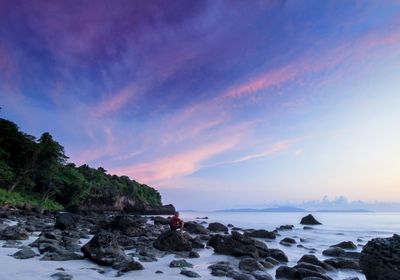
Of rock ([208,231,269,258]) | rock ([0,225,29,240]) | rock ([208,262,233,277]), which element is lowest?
rock ([208,262,233,277])

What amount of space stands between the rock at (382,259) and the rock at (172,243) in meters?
9.71

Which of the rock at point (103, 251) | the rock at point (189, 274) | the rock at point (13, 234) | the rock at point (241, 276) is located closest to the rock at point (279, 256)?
the rock at point (241, 276)

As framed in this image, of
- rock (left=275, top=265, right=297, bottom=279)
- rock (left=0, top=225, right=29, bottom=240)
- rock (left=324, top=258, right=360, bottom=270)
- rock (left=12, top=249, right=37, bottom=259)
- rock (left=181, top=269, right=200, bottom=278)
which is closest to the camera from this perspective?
rock (left=181, top=269, right=200, bottom=278)

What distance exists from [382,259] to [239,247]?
8672 mm

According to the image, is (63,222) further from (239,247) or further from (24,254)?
(239,247)

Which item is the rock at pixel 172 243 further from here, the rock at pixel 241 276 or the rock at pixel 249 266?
the rock at pixel 241 276

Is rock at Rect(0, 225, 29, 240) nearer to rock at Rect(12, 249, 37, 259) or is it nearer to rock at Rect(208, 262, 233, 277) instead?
rock at Rect(12, 249, 37, 259)

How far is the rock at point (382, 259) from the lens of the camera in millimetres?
11016

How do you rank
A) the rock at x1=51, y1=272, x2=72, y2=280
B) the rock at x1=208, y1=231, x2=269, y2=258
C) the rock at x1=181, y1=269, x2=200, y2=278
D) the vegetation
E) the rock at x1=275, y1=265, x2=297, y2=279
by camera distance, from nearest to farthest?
the rock at x1=51, y1=272, x2=72, y2=280 → the rock at x1=181, y1=269, x2=200, y2=278 → the rock at x1=275, y1=265, x2=297, y2=279 → the rock at x1=208, y1=231, x2=269, y2=258 → the vegetation

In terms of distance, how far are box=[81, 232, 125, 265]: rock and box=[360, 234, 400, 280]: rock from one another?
30.3ft

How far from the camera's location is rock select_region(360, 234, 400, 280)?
11.0m

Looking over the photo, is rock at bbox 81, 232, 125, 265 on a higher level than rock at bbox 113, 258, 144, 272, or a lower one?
higher

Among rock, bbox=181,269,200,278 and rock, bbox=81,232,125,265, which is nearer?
rock, bbox=181,269,200,278

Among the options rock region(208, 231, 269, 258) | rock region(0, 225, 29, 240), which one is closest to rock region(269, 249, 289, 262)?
rock region(208, 231, 269, 258)
